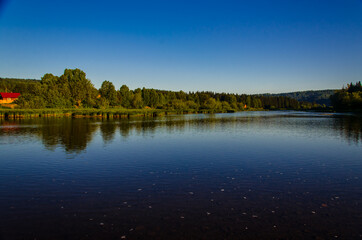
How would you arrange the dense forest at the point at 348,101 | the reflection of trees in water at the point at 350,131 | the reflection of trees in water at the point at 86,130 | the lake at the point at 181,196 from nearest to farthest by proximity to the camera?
the lake at the point at 181,196
the reflection of trees in water at the point at 86,130
the reflection of trees in water at the point at 350,131
the dense forest at the point at 348,101

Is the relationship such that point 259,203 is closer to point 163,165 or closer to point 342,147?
point 163,165

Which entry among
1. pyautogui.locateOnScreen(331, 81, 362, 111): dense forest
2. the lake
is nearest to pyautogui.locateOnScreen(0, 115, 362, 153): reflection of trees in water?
the lake

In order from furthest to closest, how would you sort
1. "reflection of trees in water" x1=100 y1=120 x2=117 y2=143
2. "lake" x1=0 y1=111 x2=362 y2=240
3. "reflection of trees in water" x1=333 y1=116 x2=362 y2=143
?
"reflection of trees in water" x1=100 y1=120 x2=117 y2=143 → "reflection of trees in water" x1=333 y1=116 x2=362 y2=143 → "lake" x1=0 y1=111 x2=362 y2=240

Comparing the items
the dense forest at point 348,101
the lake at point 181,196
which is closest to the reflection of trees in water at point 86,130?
the lake at point 181,196

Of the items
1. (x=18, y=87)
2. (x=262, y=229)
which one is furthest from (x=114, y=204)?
(x=18, y=87)

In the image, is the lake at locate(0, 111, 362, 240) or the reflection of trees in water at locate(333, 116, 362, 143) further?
the reflection of trees in water at locate(333, 116, 362, 143)

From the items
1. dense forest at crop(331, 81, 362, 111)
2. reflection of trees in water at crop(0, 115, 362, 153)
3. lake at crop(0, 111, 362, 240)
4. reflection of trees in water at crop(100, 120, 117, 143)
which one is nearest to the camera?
lake at crop(0, 111, 362, 240)

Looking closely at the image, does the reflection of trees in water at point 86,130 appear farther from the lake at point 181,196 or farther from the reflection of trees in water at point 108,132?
the lake at point 181,196

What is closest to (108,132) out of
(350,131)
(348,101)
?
(350,131)

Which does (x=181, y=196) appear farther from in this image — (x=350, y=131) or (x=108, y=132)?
(x=350, y=131)

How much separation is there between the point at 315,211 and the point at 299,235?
2578 mm

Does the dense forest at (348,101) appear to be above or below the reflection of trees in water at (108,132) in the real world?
above

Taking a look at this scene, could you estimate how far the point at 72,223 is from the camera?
32.4 feet

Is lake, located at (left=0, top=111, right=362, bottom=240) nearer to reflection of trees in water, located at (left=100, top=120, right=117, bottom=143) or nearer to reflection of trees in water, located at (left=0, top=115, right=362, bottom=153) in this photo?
reflection of trees in water, located at (left=0, top=115, right=362, bottom=153)
